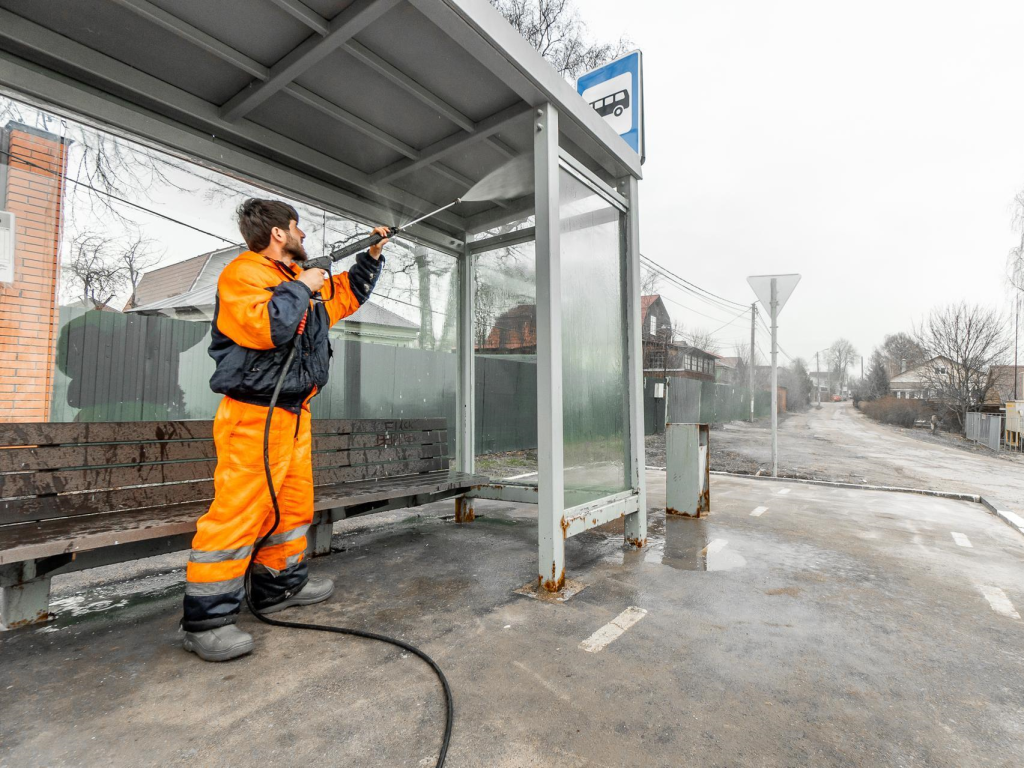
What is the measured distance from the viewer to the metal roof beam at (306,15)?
2367mm

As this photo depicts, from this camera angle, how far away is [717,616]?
8.29ft

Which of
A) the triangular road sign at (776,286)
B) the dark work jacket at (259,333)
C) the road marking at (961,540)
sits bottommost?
the road marking at (961,540)

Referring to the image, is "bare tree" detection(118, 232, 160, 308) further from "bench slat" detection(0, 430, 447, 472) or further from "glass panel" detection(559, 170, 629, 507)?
"glass panel" detection(559, 170, 629, 507)

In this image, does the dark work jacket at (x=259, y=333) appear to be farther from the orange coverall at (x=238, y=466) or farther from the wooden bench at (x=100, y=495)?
the wooden bench at (x=100, y=495)

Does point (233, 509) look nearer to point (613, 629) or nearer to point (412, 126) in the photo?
point (613, 629)

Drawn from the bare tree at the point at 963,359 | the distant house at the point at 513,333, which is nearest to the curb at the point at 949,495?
the distant house at the point at 513,333

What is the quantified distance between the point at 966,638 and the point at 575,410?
2206 millimetres

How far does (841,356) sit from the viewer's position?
84.3m

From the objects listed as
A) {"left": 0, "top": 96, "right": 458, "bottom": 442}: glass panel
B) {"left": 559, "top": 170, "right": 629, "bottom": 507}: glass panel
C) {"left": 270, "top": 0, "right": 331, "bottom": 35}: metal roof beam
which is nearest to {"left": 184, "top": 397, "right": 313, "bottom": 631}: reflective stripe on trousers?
{"left": 559, "top": 170, "right": 629, "bottom": 507}: glass panel

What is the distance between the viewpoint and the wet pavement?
154 centimetres

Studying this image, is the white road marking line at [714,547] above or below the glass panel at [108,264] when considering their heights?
below

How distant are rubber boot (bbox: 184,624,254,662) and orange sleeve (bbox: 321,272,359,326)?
1474 millimetres

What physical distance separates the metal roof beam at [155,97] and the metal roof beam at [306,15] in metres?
1.06

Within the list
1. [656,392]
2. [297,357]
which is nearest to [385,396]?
[297,357]
